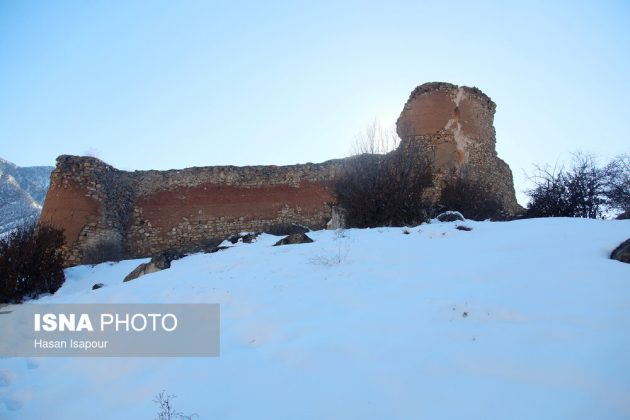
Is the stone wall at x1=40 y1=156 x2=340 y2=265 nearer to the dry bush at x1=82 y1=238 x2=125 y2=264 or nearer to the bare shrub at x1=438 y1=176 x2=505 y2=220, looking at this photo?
the dry bush at x1=82 y1=238 x2=125 y2=264

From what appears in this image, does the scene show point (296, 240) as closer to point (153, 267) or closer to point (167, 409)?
point (153, 267)

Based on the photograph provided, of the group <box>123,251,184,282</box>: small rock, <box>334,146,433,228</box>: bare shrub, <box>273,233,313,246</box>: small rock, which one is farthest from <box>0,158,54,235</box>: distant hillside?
<box>273,233,313,246</box>: small rock

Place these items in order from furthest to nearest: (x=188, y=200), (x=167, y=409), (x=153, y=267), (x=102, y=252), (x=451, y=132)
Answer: (x=188, y=200) → (x=451, y=132) → (x=102, y=252) → (x=153, y=267) → (x=167, y=409)

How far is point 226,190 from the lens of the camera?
54.3 feet

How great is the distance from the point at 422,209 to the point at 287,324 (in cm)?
672

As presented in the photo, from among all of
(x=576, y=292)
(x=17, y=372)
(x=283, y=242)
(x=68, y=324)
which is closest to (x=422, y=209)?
(x=283, y=242)

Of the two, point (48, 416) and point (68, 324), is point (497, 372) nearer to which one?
point (48, 416)

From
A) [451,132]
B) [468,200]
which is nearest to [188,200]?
[451,132]

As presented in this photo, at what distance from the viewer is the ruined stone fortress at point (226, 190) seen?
1438cm

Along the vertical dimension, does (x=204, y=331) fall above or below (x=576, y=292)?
below

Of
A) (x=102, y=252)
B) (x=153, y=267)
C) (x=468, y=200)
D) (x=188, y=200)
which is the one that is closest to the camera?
(x=153, y=267)

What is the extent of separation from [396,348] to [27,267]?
866 cm

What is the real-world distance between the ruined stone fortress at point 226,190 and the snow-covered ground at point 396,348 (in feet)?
29.0

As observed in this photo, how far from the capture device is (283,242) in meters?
7.68
